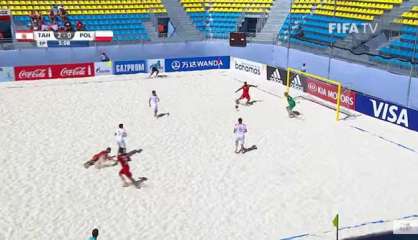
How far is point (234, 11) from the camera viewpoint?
144 ft

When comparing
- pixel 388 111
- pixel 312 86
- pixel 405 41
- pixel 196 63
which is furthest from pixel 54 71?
pixel 405 41

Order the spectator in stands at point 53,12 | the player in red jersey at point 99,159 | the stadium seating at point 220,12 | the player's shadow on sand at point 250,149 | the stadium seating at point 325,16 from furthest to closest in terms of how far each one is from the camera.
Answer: the stadium seating at point 220,12, the spectator in stands at point 53,12, the stadium seating at point 325,16, the player's shadow on sand at point 250,149, the player in red jersey at point 99,159

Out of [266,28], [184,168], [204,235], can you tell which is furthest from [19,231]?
[266,28]

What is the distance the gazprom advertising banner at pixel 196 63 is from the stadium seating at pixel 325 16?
5516mm

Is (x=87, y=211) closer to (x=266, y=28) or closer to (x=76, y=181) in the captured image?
(x=76, y=181)

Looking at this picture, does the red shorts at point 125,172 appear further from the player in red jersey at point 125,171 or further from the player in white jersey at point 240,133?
the player in white jersey at point 240,133

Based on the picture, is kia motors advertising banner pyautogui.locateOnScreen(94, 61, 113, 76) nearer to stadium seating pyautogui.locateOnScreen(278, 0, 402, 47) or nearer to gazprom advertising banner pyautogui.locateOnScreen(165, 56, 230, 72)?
gazprom advertising banner pyautogui.locateOnScreen(165, 56, 230, 72)

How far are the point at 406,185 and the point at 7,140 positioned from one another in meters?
16.7

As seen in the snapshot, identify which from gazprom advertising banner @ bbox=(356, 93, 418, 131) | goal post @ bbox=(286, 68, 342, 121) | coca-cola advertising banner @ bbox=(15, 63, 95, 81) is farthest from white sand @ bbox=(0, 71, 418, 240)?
coca-cola advertising banner @ bbox=(15, 63, 95, 81)

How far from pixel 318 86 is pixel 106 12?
21677 mm

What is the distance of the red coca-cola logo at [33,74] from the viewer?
32.6 meters

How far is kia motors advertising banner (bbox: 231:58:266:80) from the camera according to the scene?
34.3 metres

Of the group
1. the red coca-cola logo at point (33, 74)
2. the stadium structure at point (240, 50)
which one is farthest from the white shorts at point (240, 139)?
the red coca-cola logo at point (33, 74)

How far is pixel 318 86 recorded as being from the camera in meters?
28.3
